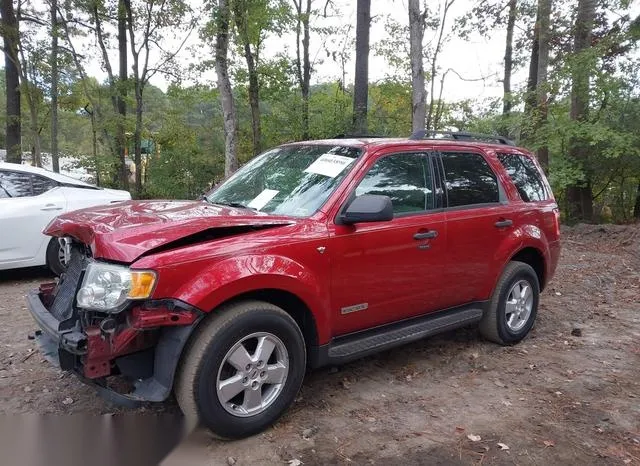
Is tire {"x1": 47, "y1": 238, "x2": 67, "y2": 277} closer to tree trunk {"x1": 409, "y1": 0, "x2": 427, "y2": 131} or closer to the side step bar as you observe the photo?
the side step bar

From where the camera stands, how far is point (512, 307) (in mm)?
4812

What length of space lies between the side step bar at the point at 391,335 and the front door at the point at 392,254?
63 millimetres

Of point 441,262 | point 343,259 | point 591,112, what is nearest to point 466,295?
point 441,262

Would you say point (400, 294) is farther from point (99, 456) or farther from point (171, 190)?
point (171, 190)

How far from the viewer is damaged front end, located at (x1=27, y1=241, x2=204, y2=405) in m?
2.63

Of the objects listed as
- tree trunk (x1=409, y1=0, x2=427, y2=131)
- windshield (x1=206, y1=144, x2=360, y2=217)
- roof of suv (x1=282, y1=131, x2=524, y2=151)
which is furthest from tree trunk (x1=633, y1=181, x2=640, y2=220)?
windshield (x1=206, y1=144, x2=360, y2=217)

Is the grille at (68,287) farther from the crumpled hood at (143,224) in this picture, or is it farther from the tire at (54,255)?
the tire at (54,255)

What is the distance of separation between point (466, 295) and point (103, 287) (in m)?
2.97

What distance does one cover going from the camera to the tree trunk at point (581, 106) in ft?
40.7

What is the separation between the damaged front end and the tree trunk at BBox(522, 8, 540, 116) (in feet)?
42.8

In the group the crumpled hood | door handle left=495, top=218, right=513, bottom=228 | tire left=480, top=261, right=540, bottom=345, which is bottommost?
tire left=480, top=261, right=540, bottom=345

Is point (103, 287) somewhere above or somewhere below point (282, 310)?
above

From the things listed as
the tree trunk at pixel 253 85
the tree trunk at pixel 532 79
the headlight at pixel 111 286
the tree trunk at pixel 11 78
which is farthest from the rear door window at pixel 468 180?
the tree trunk at pixel 11 78

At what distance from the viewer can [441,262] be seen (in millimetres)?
4043
